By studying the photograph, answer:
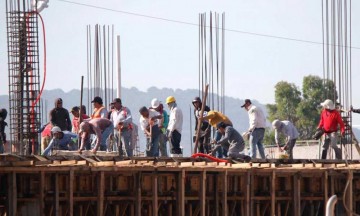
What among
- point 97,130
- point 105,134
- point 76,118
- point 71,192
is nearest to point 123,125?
point 105,134

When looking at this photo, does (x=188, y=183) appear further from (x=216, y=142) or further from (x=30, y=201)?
(x=30, y=201)

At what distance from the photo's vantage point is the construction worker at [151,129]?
42.1 meters

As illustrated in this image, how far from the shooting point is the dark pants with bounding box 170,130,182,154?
43.2 metres

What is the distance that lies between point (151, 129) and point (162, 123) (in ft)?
9.09

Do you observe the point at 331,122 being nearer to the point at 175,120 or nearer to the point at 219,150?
the point at 219,150

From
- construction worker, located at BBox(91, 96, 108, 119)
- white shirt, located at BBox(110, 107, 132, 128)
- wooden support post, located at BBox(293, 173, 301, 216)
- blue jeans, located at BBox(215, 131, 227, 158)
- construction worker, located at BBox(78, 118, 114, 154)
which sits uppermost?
construction worker, located at BBox(91, 96, 108, 119)

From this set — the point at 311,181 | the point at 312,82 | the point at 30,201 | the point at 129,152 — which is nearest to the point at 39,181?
the point at 30,201

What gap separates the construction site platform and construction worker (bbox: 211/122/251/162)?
24.3 inches

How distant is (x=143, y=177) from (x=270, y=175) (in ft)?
13.6

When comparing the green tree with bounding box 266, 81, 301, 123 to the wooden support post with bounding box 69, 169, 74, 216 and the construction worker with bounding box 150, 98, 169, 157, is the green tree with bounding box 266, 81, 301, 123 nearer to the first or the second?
the construction worker with bounding box 150, 98, 169, 157

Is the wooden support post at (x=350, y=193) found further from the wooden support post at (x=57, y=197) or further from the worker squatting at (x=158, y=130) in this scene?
the wooden support post at (x=57, y=197)

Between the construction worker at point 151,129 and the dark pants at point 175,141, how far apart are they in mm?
667

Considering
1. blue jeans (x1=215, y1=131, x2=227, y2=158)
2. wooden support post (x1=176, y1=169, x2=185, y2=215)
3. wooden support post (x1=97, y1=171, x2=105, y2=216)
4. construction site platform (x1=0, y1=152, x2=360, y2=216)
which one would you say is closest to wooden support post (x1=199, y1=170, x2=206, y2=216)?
construction site platform (x1=0, y1=152, x2=360, y2=216)

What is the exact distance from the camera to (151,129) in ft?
138
